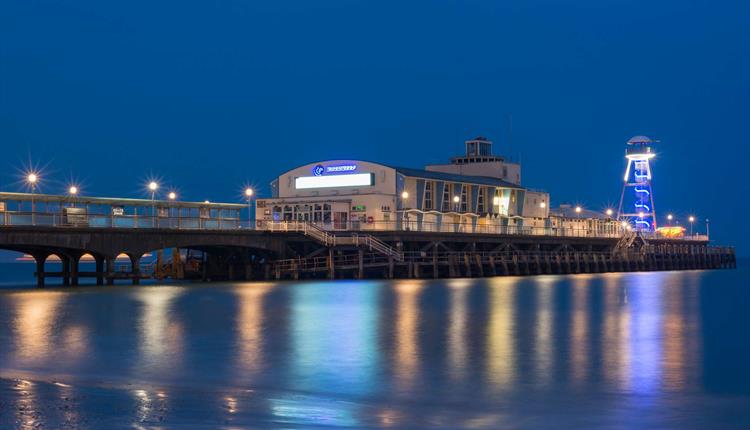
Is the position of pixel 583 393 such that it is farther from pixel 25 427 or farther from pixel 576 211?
pixel 576 211

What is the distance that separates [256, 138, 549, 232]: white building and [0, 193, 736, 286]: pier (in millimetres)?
1053

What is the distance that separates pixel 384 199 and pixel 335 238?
1217 cm

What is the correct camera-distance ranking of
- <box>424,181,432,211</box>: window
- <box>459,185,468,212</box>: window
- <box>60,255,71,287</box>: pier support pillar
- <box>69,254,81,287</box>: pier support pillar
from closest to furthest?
<box>69,254,81,287</box>: pier support pillar < <box>60,255,71,287</box>: pier support pillar < <box>424,181,432,211</box>: window < <box>459,185,468,212</box>: window

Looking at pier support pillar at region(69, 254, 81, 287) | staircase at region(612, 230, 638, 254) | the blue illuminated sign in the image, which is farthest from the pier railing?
staircase at region(612, 230, 638, 254)

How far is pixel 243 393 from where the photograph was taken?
20.5 m

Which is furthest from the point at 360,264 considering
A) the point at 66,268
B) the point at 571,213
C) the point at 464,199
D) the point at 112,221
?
the point at 571,213

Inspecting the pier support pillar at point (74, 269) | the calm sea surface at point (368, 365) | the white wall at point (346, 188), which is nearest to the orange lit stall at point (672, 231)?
the white wall at point (346, 188)

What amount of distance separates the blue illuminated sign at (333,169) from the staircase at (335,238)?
1210cm

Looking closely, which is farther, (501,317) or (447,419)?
(501,317)

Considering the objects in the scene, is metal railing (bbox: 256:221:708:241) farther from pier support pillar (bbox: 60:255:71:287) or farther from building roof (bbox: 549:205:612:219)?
pier support pillar (bbox: 60:255:71:287)

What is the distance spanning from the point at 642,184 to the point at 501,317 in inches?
3567

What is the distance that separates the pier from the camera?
58.0m

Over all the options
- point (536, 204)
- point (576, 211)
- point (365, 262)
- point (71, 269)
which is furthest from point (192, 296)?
point (576, 211)

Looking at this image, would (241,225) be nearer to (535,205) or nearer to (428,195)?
(428,195)
